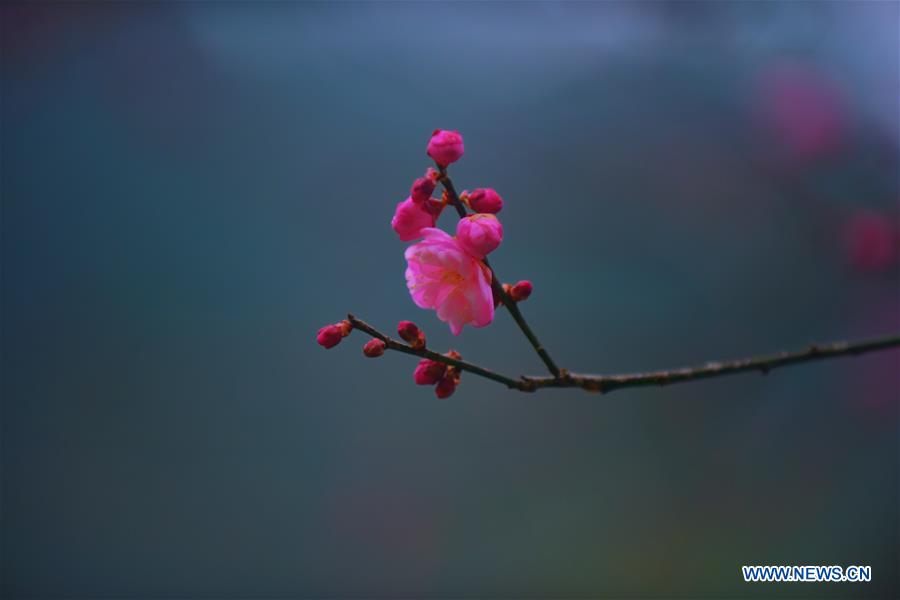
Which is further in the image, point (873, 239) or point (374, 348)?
point (873, 239)

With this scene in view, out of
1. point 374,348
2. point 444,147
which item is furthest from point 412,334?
point 444,147

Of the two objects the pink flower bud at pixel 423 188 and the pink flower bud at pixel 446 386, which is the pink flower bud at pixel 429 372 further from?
the pink flower bud at pixel 423 188

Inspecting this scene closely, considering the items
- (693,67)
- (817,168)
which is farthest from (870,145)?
(693,67)

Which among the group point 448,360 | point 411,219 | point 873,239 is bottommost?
point 448,360

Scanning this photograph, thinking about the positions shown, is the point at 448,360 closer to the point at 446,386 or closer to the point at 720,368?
the point at 446,386

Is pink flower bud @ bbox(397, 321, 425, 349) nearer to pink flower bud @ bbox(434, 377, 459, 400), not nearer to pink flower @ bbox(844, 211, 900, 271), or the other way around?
pink flower bud @ bbox(434, 377, 459, 400)

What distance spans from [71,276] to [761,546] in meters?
2.29

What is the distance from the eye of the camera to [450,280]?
499mm

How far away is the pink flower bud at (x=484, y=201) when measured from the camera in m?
0.49

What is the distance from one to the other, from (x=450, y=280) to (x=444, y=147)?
0.37ft

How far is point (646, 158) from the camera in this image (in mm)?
1995

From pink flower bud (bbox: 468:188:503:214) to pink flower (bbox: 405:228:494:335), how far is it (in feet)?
0.13

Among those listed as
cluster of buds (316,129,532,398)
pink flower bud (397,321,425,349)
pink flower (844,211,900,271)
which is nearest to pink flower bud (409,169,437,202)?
cluster of buds (316,129,532,398)

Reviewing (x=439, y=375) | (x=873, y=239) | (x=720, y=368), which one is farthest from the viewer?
(x=873, y=239)
